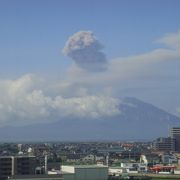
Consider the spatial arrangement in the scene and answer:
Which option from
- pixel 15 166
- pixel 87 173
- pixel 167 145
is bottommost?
pixel 87 173

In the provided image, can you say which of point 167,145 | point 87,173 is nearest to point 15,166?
point 87,173

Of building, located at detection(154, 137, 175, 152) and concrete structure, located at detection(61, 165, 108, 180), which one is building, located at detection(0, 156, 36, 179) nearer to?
concrete structure, located at detection(61, 165, 108, 180)

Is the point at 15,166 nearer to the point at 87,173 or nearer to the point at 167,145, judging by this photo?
the point at 87,173

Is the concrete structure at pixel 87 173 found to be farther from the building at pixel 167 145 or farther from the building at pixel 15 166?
the building at pixel 167 145

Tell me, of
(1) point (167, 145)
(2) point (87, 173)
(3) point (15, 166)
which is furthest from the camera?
(1) point (167, 145)

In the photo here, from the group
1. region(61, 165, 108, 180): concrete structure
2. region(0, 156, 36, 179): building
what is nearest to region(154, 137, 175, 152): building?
region(0, 156, 36, 179): building

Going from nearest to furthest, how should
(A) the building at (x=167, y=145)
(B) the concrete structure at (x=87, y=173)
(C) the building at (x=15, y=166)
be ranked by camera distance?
(B) the concrete structure at (x=87, y=173) → (C) the building at (x=15, y=166) → (A) the building at (x=167, y=145)

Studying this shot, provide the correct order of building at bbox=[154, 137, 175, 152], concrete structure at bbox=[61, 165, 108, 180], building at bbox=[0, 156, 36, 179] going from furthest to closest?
1. building at bbox=[154, 137, 175, 152]
2. building at bbox=[0, 156, 36, 179]
3. concrete structure at bbox=[61, 165, 108, 180]

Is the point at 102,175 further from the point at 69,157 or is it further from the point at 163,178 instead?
the point at 69,157

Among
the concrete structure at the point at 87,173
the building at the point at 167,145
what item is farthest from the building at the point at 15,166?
the building at the point at 167,145

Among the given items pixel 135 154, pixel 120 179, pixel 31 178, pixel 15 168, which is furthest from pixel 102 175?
pixel 135 154

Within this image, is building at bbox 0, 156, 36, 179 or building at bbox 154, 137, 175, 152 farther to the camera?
building at bbox 154, 137, 175, 152
